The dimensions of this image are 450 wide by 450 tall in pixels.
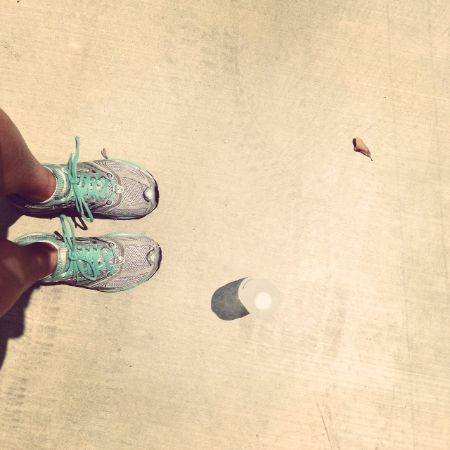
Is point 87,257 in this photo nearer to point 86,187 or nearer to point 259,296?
point 86,187

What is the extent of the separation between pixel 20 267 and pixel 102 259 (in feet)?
1.10

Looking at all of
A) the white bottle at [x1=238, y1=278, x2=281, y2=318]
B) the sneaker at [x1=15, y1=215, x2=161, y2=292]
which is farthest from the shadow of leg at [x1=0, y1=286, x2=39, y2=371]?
the white bottle at [x1=238, y1=278, x2=281, y2=318]

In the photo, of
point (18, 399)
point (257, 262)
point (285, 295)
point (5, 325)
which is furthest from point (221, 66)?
point (18, 399)

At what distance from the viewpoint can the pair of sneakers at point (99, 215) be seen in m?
1.58

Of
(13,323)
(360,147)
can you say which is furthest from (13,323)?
(360,147)

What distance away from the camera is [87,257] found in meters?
1.60

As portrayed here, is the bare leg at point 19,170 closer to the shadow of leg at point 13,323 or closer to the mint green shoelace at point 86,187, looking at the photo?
the mint green shoelace at point 86,187

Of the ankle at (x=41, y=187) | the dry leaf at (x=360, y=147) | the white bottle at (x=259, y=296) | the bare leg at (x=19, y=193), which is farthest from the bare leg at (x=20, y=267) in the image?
the dry leaf at (x=360, y=147)

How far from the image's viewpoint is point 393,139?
1.82 meters

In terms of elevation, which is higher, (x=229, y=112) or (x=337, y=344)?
(x=229, y=112)

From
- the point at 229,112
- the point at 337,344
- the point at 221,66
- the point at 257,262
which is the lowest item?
the point at 337,344

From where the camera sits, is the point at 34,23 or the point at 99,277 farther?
the point at 34,23

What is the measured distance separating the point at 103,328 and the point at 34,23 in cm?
135

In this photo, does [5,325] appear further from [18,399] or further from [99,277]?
[99,277]
